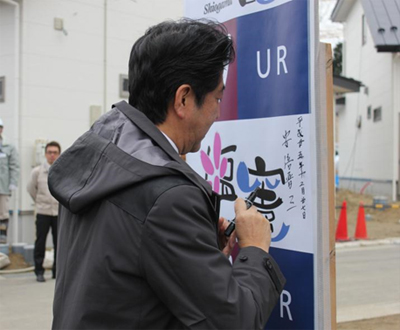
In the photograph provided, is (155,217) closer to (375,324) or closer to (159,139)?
(159,139)

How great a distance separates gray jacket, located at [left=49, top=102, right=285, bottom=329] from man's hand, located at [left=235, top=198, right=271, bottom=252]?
0.47 feet

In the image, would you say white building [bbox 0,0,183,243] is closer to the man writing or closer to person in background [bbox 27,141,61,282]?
person in background [bbox 27,141,61,282]

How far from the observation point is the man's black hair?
134cm

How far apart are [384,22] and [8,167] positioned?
31.5 ft

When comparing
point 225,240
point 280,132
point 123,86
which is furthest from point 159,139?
point 123,86

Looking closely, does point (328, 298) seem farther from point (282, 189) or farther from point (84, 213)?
point (84, 213)

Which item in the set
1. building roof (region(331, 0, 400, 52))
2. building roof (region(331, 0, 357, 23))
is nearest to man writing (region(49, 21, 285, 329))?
building roof (region(331, 0, 400, 52))

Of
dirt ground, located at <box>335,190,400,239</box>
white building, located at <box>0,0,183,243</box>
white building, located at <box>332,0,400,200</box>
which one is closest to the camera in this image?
white building, located at <box>0,0,183,243</box>

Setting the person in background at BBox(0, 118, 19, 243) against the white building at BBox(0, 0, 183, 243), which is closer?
the person in background at BBox(0, 118, 19, 243)

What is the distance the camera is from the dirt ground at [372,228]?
→ 471cm

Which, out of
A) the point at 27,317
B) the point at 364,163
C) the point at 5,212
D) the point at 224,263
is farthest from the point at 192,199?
the point at 364,163

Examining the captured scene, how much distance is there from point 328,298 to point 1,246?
255 inches

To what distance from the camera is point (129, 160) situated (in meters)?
1.25

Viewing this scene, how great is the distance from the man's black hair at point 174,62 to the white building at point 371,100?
38.3 ft
